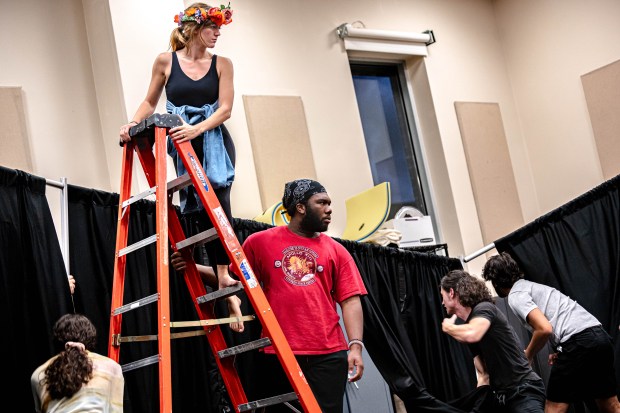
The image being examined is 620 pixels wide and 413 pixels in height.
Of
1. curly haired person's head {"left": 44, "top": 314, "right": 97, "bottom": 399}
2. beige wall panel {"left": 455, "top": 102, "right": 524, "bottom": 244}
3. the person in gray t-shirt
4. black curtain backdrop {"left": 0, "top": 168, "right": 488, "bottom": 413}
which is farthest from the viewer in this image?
beige wall panel {"left": 455, "top": 102, "right": 524, "bottom": 244}

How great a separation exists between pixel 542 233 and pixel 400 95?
3266mm

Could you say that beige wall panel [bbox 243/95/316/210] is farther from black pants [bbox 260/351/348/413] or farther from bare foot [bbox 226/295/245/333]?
black pants [bbox 260/351/348/413]

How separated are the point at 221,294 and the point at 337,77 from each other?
5.19 metres

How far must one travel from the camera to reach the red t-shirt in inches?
149

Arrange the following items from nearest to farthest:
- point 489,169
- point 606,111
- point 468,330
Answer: point 468,330 < point 606,111 < point 489,169

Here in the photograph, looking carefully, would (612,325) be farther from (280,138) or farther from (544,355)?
(280,138)

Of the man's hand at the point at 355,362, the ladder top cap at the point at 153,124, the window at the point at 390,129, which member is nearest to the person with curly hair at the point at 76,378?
the ladder top cap at the point at 153,124

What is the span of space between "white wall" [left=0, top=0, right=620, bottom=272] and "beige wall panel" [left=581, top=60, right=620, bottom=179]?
3.8 inches

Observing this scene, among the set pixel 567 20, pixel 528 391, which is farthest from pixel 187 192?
pixel 567 20

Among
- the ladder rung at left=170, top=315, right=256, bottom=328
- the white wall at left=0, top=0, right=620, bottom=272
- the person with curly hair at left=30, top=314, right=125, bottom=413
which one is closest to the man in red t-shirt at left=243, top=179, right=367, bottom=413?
the ladder rung at left=170, top=315, right=256, bottom=328

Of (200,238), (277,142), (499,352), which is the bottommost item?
(499,352)

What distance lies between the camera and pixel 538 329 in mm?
5297

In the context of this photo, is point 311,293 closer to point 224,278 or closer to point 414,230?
point 224,278

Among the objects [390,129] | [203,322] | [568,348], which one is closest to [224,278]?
[203,322]
